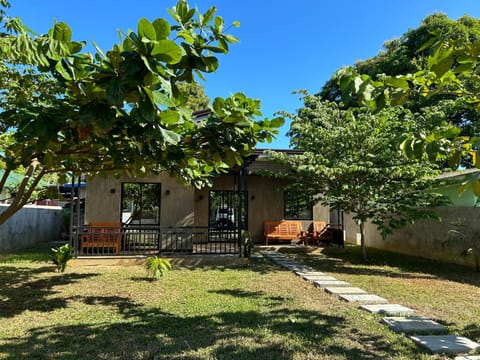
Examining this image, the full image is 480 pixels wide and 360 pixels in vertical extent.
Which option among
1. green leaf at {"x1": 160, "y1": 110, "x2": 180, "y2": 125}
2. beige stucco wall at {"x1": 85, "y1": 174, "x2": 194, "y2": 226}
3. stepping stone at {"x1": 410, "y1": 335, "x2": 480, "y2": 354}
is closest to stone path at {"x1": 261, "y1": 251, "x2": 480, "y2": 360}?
stepping stone at {"x1": 410, "y1": 335, "x2": 480, "y2": 354}

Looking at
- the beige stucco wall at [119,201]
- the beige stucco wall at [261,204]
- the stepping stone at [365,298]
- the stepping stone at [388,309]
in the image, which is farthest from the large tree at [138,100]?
the beige stucco wall at [261,204]

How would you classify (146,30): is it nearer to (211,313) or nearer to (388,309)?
(211,313)

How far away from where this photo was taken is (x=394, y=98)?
7.88 ft

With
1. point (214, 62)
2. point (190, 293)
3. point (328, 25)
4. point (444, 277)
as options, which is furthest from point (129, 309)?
point (328, 25)

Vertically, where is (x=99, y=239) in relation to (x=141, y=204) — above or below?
below

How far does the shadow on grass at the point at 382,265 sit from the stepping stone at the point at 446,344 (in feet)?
13.6

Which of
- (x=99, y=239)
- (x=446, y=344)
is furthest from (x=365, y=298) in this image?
(x=99, y=239)

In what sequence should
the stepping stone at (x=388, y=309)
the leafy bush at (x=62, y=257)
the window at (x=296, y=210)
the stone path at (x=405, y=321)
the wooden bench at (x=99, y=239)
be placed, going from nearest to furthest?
the stone path at (x=405, y=321) < the stepping stone at (x=388, y=309) < the leafy bush at (x=62, y=257) < the wooden bench at (x=99, y=239) < the window at (x=296, y=210)

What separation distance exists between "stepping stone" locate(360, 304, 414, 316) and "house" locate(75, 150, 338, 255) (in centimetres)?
486

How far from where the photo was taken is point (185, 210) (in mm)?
11281

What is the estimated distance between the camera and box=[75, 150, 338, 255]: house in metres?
10.4

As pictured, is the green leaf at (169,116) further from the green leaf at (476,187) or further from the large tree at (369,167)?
the large tree at (369,167)

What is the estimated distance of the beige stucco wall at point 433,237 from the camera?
947 centimetres

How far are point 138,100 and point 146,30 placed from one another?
48cm
